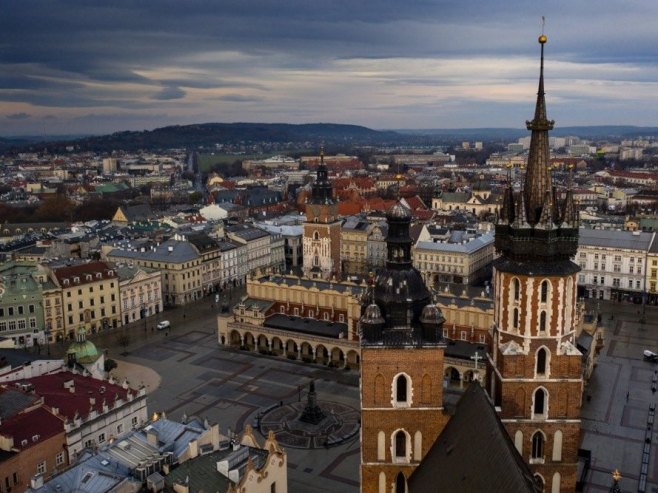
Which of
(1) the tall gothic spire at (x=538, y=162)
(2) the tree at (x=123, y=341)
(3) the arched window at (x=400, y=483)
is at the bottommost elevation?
(2) the tree at (x=123, y=341)

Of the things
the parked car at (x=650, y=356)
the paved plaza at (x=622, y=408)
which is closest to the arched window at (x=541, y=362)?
the paved plaza at (x=622, y=408)

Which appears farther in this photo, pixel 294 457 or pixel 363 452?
pixel 294 457

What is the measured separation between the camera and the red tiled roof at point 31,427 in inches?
2028

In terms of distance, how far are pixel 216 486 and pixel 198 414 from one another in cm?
3167

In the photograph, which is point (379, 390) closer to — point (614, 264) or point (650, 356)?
point (650, 356)

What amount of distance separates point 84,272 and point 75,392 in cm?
5001

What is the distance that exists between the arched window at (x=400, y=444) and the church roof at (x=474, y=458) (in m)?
1.62

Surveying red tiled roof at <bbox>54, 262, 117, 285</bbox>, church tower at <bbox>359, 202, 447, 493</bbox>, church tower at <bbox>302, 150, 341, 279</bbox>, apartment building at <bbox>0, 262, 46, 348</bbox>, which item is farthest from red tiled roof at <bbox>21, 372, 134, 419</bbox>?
church tower at <bbox>302, 150, 341, 279</bbox>

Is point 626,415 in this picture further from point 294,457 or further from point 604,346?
point 294,457

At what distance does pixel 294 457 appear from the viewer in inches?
2544

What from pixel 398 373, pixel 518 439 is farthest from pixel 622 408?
pixel 398 373

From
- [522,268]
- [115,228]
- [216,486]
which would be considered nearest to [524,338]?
[522,268]

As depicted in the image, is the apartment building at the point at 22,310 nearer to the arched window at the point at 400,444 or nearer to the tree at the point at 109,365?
the tree at the point at 109,365

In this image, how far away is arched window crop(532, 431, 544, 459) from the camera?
127 ft
